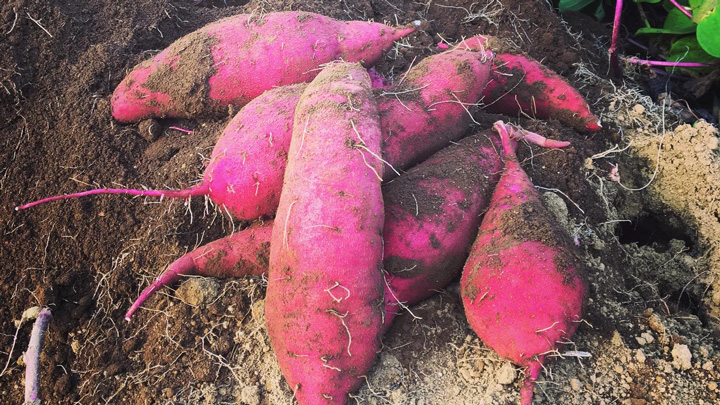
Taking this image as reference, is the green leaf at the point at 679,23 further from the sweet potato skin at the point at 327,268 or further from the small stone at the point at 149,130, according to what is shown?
the small stone at the point at 149,130

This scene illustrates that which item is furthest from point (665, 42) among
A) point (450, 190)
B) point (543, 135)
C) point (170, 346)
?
point (170, 346)

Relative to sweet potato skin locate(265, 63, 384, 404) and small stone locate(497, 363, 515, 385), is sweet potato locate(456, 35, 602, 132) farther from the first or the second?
small stone locate(497, 363, 515, 385)

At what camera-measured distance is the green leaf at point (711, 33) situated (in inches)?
90.4

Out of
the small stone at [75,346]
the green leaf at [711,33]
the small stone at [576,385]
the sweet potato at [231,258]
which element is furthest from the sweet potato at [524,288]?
the small stone at [75,346]

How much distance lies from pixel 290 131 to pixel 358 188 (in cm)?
44

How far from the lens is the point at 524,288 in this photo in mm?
1574

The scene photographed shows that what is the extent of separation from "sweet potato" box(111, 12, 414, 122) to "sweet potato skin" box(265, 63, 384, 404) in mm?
715

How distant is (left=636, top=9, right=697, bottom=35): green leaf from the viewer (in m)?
2.68

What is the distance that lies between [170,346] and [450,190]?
3.88 feet

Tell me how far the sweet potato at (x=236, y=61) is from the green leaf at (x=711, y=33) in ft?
5.00

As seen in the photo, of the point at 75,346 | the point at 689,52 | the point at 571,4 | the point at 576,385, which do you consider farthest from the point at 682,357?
the point at 75,346

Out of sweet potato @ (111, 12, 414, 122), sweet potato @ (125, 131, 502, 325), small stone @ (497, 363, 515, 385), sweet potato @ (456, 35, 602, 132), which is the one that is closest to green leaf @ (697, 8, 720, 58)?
sweet potato @ (456, 35, 602, 132)

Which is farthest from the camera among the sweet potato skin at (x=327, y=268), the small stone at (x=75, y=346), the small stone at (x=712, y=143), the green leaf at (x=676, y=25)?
the green leaf at (x=676, y=25)

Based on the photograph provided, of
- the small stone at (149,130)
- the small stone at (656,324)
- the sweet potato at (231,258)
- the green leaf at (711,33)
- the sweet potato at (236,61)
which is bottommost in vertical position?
the small stone at (656,324)
